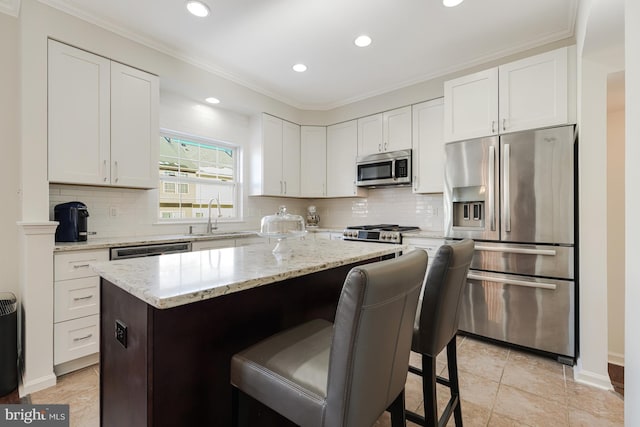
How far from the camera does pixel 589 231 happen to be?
212 cm

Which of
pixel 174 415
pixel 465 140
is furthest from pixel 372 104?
pixel 174 415

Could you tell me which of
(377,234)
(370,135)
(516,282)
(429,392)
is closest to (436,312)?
(429,392)

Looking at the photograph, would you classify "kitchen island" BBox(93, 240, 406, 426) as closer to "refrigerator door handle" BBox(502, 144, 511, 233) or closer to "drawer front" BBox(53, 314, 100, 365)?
"drawer front" BBox(53, 314, 100, 365)

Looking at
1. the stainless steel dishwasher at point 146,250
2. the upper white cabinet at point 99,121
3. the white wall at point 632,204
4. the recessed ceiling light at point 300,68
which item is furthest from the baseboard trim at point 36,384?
the recessed ceiling light at point 300,68

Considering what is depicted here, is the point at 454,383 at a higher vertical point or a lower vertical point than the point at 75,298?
lower

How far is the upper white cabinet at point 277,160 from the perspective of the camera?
404cm

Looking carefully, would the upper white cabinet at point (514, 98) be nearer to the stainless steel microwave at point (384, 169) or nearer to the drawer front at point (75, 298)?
the stainless steel microwave at point (384, 169)

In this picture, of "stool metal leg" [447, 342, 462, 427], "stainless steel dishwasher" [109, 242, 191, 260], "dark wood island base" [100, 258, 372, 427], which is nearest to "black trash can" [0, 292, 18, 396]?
"stainless steel dishwasher" [109, 242, 191, 260]

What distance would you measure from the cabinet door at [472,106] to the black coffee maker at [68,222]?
332 cm

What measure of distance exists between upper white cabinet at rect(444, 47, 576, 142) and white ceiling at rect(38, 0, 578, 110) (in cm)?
37

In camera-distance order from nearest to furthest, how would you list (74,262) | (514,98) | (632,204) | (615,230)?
(632,204) < (74,262) < (514,98) < (615,230)

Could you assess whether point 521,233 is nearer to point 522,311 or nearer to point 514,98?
point 522,311

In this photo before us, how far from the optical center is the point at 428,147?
3.51 meters

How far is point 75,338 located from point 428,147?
12.4ft
